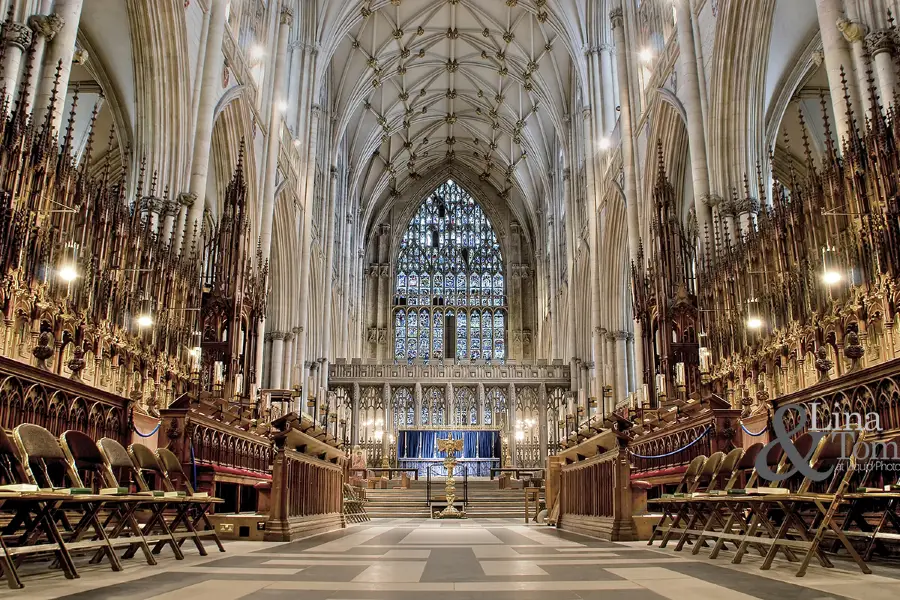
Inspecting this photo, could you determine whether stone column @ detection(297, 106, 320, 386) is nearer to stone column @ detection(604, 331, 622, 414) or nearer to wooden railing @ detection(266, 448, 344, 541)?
stone column @ detection(604, 331, 622, 414)

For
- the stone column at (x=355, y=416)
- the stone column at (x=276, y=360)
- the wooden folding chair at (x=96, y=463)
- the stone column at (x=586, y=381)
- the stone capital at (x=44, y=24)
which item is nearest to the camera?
the wooden folding chair at (x=96, y=463)

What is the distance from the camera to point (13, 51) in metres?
7.89

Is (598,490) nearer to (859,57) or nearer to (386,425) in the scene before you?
(859,57)

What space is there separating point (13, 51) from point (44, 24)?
0.60 meters

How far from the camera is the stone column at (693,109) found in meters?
13.3

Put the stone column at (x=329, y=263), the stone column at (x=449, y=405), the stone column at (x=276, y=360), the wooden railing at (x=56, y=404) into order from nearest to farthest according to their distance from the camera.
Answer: the wooden railing at (x=56, y=404) → the stone column at (x=276, y=360) → the stone column at (x=449, y=405) → the stone column at (x=329, y=263)

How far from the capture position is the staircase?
55.0ft

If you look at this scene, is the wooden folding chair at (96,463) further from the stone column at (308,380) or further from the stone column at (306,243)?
the stone column at (308,380)

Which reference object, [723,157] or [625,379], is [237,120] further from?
[625,379]

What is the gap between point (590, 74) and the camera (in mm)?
22484

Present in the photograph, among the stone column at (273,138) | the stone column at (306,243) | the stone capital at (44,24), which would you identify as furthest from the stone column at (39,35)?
the stone column at (306,243)

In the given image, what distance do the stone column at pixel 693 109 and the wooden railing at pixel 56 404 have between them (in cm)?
991

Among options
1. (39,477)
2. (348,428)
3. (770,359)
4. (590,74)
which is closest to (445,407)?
(348,428)

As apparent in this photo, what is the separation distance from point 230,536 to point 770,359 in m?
7.29
